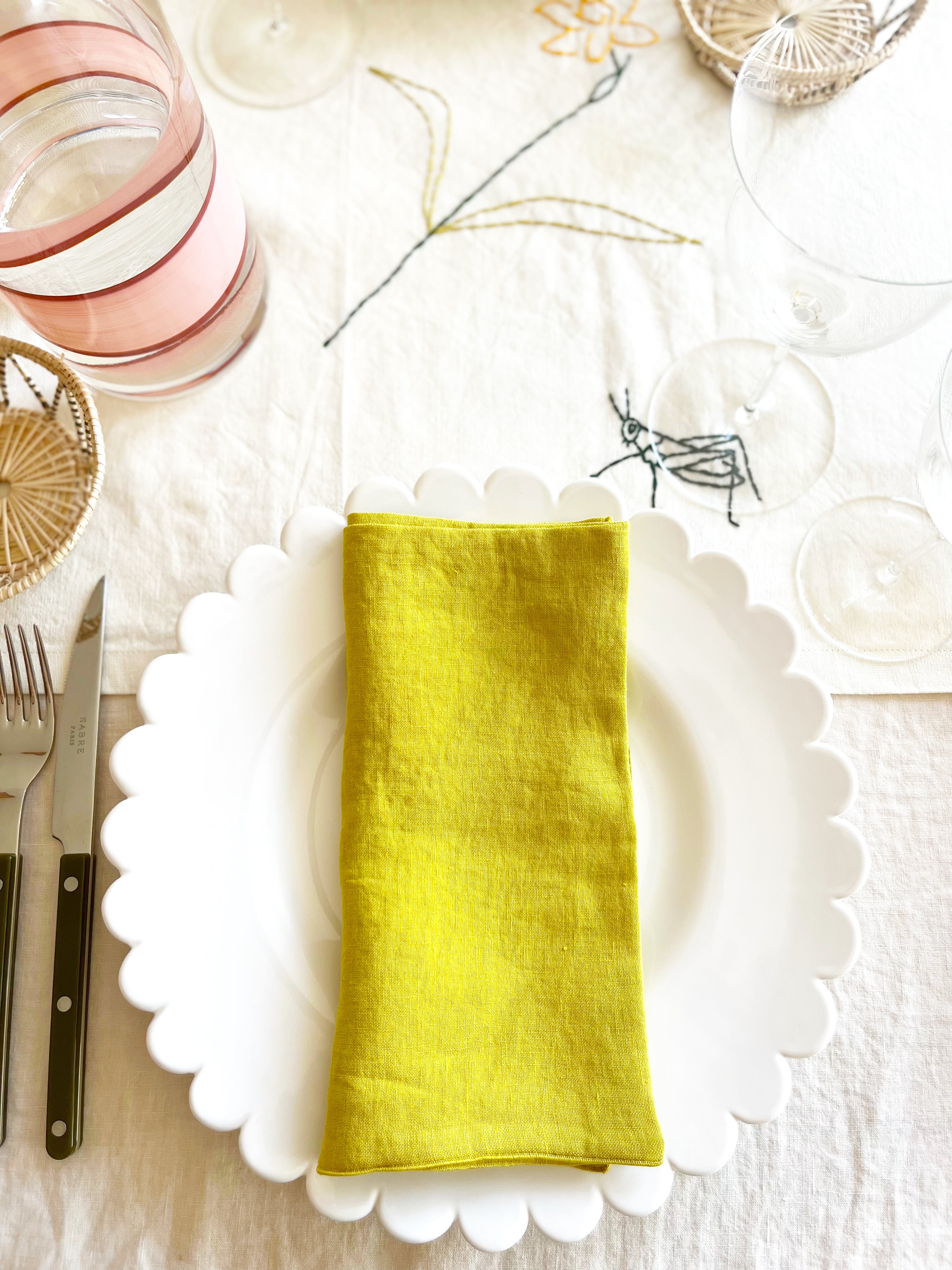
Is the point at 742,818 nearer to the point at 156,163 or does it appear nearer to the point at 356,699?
the point at 356,699

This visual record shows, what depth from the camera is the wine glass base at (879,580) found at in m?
0.62

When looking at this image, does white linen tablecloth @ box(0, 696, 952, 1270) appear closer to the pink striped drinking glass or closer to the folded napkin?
the folded napkin

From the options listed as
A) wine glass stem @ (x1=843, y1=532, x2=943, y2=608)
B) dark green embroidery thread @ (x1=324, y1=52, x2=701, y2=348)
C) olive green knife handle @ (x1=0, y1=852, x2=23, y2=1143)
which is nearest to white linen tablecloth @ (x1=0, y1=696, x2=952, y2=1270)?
olive green knife handle @ (x1=0, y1=852, x2=23, y2=1143)

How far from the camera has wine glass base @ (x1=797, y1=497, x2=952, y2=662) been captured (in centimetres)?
62

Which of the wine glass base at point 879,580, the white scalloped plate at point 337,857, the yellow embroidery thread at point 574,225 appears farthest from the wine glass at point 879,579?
the yellow embroidery thread at point 574,225

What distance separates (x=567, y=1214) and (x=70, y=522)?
1.64 ft

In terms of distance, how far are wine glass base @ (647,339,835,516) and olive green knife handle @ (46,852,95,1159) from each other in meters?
0.47

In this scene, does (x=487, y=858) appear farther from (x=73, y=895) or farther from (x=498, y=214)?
(x=498, y=214)

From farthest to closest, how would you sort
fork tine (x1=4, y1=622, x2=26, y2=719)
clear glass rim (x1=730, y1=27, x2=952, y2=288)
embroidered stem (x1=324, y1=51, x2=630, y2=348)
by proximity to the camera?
embroidered stem (x1=324, y1=51, x2=630, y2=348)
fork tine (x1=4, y1=622, x2=26, y2=719)
clear glass rim (x1=730, y1=27, x2=952, y2=288)

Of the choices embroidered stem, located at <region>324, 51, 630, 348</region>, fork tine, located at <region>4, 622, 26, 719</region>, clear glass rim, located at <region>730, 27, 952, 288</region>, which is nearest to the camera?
clear glass rim, located at <region>730, 27, 952, 288</region>

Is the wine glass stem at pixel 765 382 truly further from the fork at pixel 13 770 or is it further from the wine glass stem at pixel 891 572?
the fork at pixel 13 770

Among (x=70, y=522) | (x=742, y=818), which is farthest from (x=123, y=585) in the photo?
(x=742, y=818)

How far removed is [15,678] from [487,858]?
1.03 feet

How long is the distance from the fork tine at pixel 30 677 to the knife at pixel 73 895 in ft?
0.05
